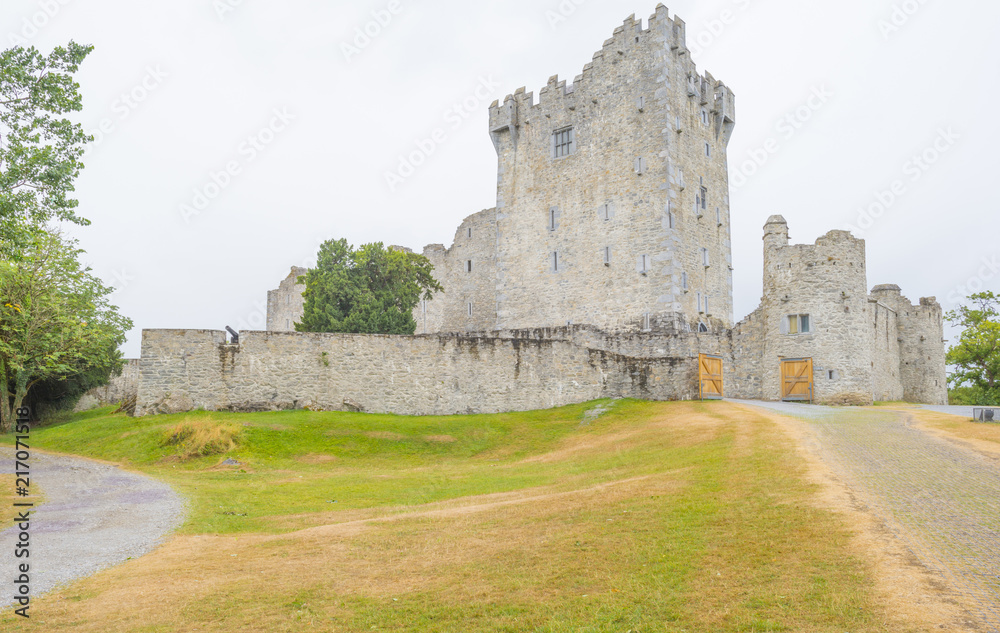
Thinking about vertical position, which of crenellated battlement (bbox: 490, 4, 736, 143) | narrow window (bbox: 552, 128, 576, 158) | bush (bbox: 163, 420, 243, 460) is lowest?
bush (bbox: 163, 420, 243, 460)

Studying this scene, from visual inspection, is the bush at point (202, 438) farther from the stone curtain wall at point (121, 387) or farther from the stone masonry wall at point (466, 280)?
the stone masonry wall at point (466, 280)

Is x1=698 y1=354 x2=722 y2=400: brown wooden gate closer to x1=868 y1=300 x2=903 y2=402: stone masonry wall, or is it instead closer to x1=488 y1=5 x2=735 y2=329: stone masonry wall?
x1=488 y1=5 x2=735 y2=329: stone masonry wall

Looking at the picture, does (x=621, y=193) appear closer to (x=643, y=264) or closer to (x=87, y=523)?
(x=643, y=264)

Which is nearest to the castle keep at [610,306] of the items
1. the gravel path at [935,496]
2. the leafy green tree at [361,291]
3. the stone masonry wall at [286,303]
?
the leafy green tree at [361,291]

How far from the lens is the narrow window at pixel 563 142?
4238cm

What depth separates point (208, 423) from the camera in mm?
22469

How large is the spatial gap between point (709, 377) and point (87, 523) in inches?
919

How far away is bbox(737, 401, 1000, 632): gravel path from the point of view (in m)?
7.04

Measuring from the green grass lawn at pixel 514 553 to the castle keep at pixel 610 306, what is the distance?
828 centimetres

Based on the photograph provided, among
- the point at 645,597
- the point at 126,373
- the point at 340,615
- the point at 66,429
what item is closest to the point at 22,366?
the point at 66,429

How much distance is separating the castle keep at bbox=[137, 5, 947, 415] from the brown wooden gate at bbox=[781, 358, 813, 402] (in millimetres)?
59

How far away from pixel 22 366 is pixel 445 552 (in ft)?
85.6

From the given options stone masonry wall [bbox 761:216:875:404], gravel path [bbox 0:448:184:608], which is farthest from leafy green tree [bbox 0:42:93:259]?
stone masonry wall [bbox 761:216:875:404]

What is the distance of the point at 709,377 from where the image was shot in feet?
98.0
